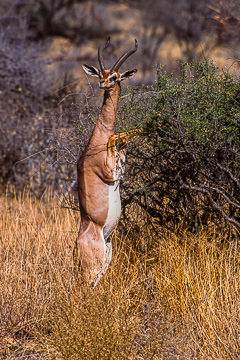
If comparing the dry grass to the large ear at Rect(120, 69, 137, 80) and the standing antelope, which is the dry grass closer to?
the standing antelope

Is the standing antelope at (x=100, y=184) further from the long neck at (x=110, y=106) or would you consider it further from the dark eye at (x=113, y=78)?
the dark eye at (x=113, y=78)

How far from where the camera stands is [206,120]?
4.24m

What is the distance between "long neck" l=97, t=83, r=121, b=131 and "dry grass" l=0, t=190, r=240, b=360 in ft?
4.13

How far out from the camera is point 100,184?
412 centimetres

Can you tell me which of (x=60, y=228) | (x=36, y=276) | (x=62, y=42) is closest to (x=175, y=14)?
(x=62, y=42)

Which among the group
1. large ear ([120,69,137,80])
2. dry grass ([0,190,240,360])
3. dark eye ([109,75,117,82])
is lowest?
dry grass ([0,190,240,360])

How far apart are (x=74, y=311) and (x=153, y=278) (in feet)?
3.66

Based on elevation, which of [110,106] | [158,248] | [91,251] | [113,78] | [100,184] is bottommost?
[158,248]

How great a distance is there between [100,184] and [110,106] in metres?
0.63

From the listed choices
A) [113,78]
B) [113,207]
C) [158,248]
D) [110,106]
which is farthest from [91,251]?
[113,78]

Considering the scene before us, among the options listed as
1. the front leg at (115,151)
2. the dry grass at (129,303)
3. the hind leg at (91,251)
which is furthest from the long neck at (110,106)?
the dry grass at (129,303)

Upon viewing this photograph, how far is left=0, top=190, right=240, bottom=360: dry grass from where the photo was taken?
3424 mm

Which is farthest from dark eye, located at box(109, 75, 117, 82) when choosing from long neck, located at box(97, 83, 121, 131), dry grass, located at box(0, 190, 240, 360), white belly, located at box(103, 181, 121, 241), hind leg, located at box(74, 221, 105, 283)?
dry grass, located at box(0, 190, 240, 360)

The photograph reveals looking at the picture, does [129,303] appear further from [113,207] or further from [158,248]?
[158,248]
